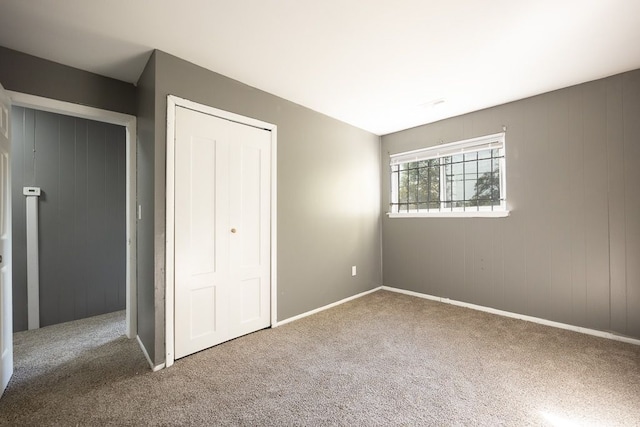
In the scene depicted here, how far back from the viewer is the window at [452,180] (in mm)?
3197

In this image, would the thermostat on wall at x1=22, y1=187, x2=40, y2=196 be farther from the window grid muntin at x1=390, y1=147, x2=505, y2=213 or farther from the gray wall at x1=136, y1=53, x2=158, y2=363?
the window grid muntin at x1=390, y1=147, x2=505, y2=213

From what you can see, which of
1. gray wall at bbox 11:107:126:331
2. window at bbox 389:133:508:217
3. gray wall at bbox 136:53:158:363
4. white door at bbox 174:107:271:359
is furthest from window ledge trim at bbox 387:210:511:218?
gray wall at bbox 11:107:126:331

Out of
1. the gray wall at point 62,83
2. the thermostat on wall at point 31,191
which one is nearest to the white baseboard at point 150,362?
the thermostat on wall at point 31,191

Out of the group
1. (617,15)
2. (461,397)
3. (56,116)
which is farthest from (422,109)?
(56,116)

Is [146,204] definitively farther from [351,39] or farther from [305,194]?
[351,39]

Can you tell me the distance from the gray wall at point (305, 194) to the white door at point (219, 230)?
0.47ft

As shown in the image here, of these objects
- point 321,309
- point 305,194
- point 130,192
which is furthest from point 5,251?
point 321,309

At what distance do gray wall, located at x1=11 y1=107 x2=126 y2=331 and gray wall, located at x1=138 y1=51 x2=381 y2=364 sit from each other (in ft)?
4.10

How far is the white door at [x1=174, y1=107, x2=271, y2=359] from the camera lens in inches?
85.9

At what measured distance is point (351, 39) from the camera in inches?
77.4

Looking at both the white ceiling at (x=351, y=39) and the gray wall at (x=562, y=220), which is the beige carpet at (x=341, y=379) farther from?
the white ceiling at (x=351, y=39)

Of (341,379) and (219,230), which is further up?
(219,230)

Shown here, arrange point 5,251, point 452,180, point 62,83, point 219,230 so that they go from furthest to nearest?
point 452,180 < point 219,230 < point 62,83 < point 5,251

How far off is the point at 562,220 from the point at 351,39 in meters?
2.63
